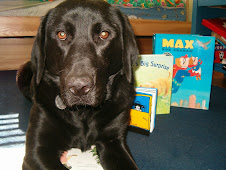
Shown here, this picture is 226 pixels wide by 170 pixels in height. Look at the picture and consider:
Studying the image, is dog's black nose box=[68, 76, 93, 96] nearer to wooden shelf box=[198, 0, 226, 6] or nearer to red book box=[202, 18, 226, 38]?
wooden shelf box=[198, 0, 226, 6]

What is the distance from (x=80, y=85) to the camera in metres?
1.09

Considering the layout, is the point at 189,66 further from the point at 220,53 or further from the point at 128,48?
the point at 128,48

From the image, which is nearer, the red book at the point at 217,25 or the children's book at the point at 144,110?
the children's book at the point at 144,110

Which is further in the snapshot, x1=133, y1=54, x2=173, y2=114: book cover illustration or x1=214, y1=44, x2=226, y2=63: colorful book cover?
x1=214, y1=44, x2=226, y2=63: colorful book cover

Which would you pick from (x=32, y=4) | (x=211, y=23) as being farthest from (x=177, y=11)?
(x=32, y=4)

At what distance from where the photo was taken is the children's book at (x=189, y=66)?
2.22 meters

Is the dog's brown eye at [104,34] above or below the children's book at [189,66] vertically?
above

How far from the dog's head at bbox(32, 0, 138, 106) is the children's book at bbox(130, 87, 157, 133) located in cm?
40

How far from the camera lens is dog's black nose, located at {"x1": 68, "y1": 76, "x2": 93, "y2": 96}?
3.55ft

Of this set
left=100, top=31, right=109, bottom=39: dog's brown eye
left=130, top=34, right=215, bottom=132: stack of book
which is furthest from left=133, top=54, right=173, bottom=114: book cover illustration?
left=100, top=31, right=109, bottom=39: dog's brown eye

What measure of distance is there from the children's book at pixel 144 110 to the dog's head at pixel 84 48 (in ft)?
1.31

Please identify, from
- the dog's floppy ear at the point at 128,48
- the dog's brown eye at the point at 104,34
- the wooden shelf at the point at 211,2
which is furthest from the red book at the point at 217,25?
the dog's brown eye at the point at 104,34

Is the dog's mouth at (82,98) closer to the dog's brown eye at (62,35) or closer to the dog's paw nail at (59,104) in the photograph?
the dog's paw nail at (59,104)

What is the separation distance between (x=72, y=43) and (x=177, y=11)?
3.08 m
